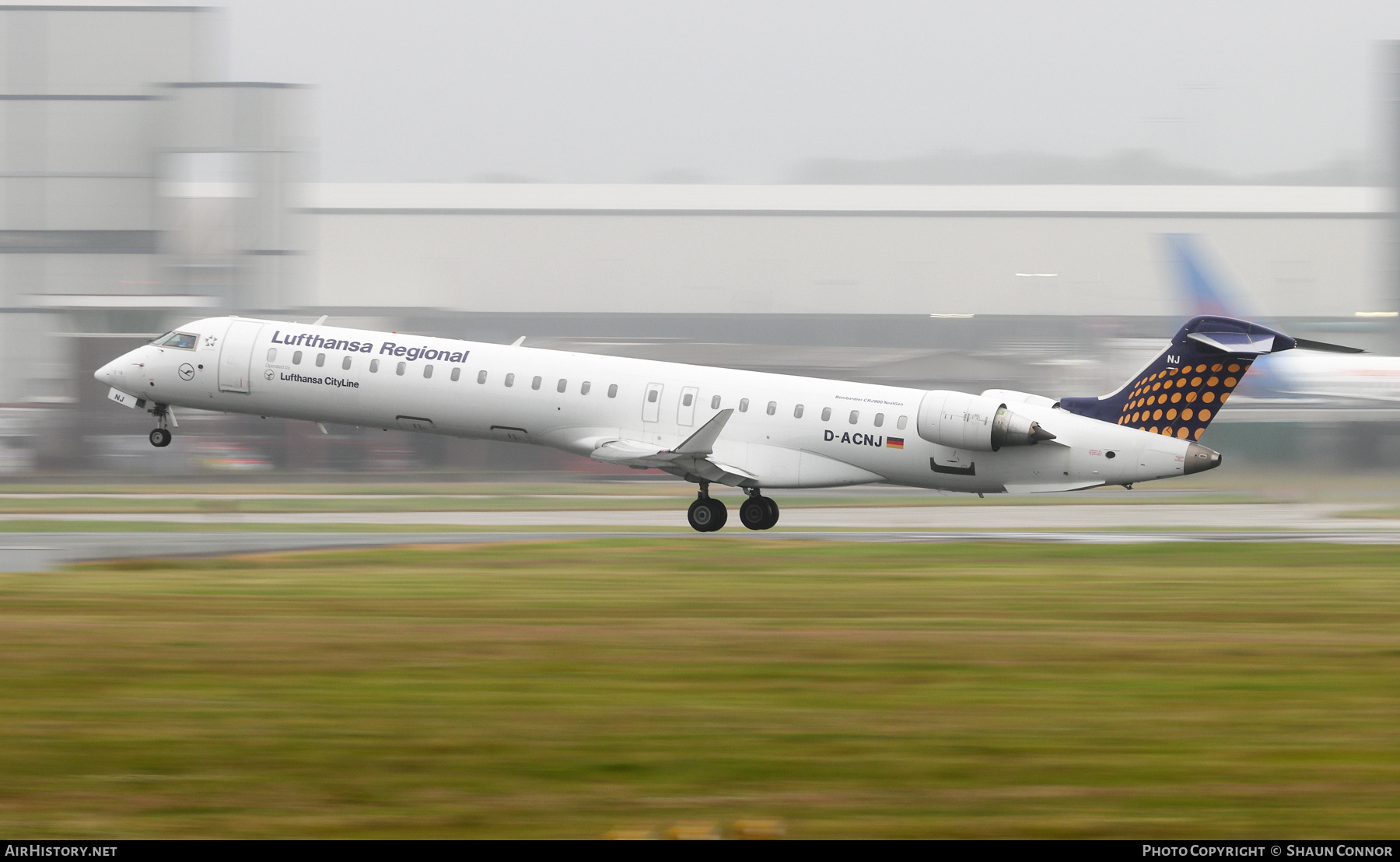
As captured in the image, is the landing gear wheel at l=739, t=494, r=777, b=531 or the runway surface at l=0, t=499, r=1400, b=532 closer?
the landing gear wheel at l=739, t=494, r=777, b=531

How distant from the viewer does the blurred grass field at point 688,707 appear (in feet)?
26.9

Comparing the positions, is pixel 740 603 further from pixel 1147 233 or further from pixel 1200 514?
pixel 1147 233

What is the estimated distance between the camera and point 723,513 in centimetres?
2692

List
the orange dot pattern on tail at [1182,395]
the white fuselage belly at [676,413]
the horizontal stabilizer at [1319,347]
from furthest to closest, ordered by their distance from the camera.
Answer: the white fuselage belly at [676,413], the orange dot pattern on tail at [1182,395], the horizontal stabilizer at [1319,347]

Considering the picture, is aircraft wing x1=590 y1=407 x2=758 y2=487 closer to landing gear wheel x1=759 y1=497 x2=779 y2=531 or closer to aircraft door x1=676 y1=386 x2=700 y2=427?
aircraft door x1=676 y1=386 x2=700 y2=427

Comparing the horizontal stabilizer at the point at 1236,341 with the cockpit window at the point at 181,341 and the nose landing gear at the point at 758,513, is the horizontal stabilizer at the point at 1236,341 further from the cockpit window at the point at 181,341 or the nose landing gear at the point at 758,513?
the cockpit window at the point at 181,341

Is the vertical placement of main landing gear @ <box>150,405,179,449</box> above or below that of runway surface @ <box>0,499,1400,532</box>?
above

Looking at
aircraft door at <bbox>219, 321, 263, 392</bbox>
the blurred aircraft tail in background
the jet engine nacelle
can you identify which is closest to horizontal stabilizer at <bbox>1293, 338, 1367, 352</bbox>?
the jet engine nacelle

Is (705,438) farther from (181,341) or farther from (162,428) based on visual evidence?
(162,428)

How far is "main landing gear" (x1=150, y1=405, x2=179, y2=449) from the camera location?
28.2m

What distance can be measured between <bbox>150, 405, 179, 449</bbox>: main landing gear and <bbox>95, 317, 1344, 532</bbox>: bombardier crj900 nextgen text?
3.24ft

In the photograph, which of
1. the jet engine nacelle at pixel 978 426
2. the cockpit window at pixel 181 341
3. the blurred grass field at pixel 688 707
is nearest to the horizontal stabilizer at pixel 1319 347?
the jet engine nacelle at pixel 978 426

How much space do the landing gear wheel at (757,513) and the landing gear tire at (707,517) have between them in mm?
553
